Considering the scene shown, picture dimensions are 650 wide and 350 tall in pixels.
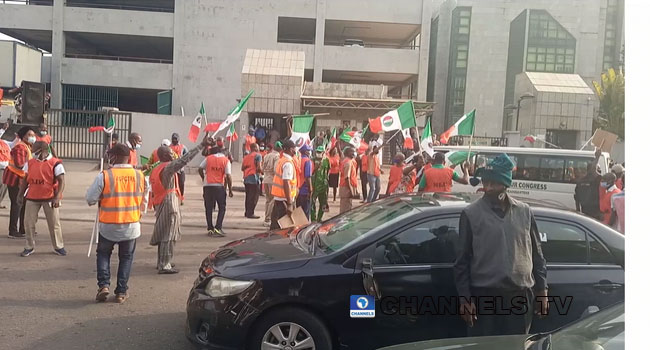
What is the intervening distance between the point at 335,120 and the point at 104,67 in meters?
14.3

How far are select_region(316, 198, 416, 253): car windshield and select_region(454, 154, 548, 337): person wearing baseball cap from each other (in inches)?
33.5

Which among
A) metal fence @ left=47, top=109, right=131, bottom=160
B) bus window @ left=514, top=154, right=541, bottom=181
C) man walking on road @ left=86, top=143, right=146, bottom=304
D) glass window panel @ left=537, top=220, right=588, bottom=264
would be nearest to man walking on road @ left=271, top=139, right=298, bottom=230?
man walking on road @ left=86, top=143, right=146, bottom=304

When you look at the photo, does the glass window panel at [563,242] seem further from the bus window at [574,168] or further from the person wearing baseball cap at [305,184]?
the bus window at [574,168]

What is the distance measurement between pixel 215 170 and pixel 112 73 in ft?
81.5

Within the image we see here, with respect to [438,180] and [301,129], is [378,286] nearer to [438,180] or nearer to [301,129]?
[438,180]

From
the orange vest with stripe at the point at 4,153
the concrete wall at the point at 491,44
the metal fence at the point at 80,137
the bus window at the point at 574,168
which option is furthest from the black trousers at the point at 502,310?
the concrete wall at the point at 491,44

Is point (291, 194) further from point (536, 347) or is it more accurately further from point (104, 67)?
point (104, 67)

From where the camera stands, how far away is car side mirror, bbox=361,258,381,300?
3.92 meters

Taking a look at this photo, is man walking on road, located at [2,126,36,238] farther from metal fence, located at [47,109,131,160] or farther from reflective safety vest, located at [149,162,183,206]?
metal fence, located at [47,109,131,160]

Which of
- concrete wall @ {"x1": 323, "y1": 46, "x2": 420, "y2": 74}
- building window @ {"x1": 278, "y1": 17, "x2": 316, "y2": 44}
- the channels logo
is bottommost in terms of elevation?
the channels logo

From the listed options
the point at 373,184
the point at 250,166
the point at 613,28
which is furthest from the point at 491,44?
the point at 250,166

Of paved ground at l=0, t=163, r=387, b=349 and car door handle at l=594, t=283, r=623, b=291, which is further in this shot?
paved ground at l=0, t=163, r=387, b=349

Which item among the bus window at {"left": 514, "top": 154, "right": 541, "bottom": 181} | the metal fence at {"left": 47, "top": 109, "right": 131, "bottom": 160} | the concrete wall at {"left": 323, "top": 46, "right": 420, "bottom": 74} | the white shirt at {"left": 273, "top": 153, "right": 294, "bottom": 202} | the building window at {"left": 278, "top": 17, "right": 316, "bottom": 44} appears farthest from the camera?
the building window at {"left": 278, "top": 17, "right": 316, "bottom": 44}

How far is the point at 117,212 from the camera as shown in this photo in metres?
5.68
